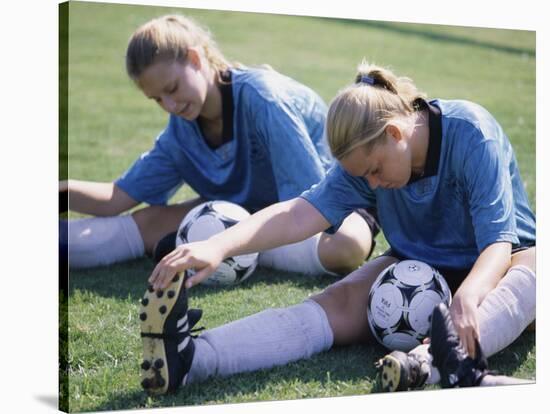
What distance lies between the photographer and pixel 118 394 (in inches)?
142

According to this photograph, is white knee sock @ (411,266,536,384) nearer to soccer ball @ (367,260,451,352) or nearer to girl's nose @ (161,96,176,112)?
soccer ball @ (367,260,451,352)

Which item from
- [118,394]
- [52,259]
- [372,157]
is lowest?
[118,394]

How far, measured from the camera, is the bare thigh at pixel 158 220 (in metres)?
5.51

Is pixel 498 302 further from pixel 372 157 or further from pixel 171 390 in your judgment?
pixel 171 390

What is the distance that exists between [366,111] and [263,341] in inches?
42.6

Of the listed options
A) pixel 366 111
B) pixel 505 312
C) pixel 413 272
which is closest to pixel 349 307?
pixel 413 272

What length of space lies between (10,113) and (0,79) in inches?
8.1

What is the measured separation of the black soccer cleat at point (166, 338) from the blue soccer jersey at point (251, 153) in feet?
5.05

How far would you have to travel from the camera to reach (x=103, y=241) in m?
5.34

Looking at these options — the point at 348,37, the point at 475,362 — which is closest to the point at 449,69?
the point at 348,37

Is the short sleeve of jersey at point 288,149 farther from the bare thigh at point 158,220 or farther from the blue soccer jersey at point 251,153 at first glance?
the bare thigh at point 158,220

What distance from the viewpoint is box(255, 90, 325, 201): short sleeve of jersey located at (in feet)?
16.1

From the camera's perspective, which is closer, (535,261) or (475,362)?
(475,362)

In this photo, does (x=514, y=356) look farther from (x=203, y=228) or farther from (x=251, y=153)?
(x=251, y=153)
